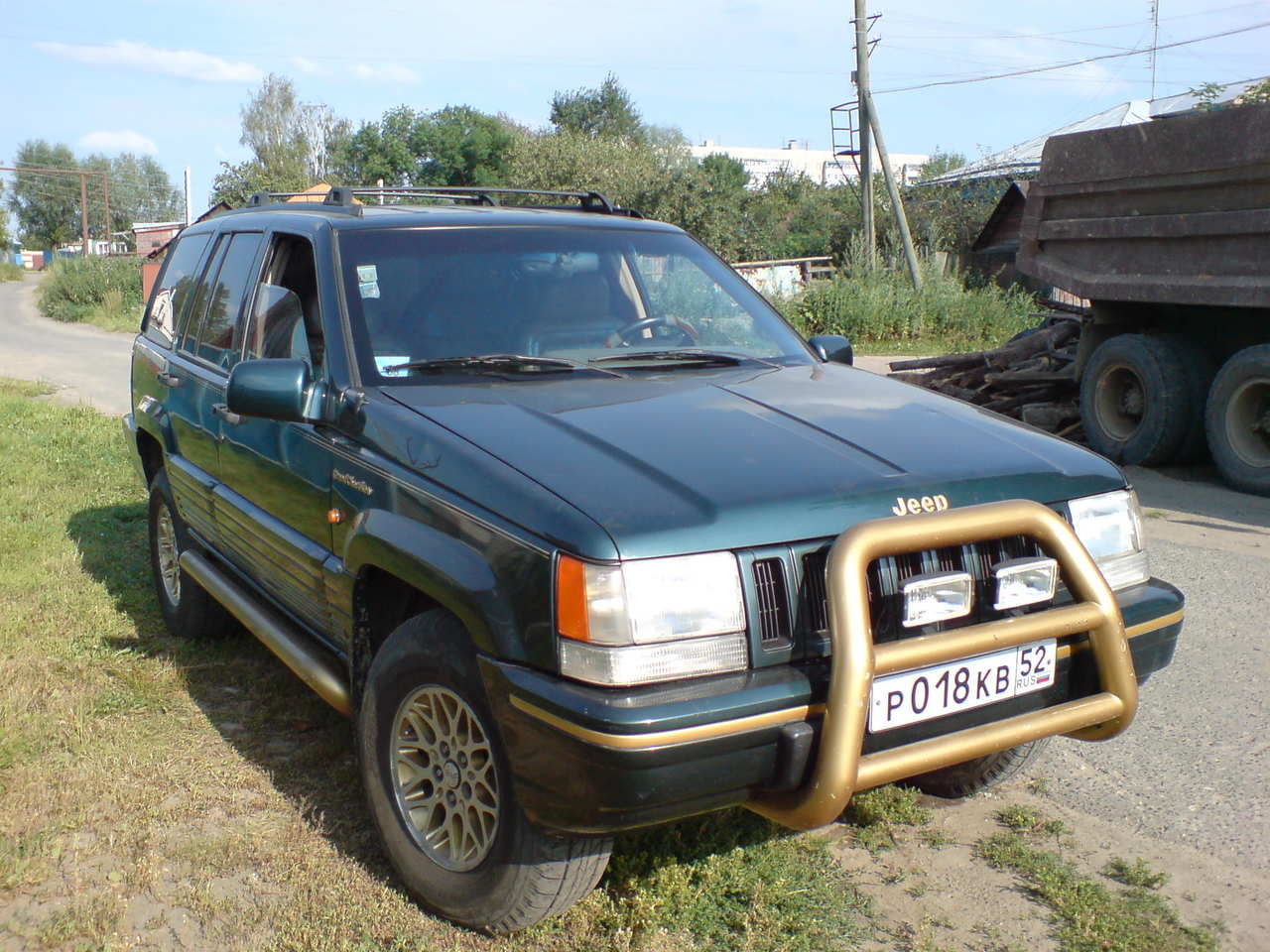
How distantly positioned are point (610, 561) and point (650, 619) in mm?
146

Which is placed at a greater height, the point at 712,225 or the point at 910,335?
the point at 712,225

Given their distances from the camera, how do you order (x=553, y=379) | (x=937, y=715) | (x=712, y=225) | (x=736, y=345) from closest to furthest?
1. (x=937, y=715)
2. (x=553, y=379)
3. (x=736, y=345)
4. (x=712, y=225)

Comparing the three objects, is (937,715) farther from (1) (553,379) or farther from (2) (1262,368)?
(2) (1262,368)

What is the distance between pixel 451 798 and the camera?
2.86m

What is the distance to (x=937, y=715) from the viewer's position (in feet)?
8.51

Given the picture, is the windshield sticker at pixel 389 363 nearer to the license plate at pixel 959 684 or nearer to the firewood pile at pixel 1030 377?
the license plate at pixel 959 684

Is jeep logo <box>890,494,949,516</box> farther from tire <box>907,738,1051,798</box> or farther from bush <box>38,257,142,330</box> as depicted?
bush <box>38,257,142,330</box>

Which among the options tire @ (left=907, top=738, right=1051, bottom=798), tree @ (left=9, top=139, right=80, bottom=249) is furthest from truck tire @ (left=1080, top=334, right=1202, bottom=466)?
tree @ (left=9, top=139, right=80, bottom=249)

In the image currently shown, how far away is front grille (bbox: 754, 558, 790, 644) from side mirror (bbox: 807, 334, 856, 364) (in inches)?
68.2

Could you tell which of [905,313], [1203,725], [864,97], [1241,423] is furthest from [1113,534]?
[864,97]

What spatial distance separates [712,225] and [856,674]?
3653cm

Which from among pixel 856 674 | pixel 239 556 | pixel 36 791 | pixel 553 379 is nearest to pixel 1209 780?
pixel 856 674

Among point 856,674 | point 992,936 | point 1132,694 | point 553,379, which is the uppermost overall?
point 553,379

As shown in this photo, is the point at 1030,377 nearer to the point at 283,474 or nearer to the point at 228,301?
the point at 228,301
